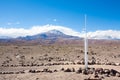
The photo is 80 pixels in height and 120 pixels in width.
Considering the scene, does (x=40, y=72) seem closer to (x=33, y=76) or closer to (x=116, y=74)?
(x=33, y=76)

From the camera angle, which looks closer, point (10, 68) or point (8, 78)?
point (8, 78)

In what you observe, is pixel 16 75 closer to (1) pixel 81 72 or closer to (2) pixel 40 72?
(2) pixel 40 72

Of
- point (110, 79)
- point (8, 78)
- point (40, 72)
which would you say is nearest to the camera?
point (110, 79)

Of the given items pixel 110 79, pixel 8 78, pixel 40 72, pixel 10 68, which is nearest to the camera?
pixel 110 79

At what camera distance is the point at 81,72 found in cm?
2670

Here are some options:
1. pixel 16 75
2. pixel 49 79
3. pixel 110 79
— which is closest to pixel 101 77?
pixel 110 79

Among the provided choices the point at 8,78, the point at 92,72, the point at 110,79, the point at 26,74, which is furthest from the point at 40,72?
the point at 110,79

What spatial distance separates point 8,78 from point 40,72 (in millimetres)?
3566

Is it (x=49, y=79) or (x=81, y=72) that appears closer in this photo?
(x=49, y=79)

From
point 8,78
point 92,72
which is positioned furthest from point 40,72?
point 92,72

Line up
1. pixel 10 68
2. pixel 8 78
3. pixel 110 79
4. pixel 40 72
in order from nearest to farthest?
pixel 110 79, pixel 8 78, pixel 40 72, pixel 10 68

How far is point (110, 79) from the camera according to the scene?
23.8 m

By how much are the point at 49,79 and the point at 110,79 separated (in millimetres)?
5423

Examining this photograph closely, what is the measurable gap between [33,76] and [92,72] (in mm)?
5709
